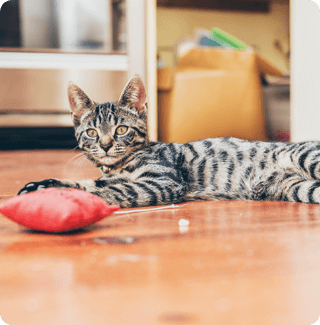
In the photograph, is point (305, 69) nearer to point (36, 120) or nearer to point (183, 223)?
point (183, 223)

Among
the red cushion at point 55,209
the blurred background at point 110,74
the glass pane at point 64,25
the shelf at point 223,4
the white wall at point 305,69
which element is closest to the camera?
the red cushion at point 55,209

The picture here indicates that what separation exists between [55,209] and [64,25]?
2882mm

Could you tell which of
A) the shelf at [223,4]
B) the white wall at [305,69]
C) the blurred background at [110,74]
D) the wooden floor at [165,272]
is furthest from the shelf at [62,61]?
the wooden floor at [165,272]

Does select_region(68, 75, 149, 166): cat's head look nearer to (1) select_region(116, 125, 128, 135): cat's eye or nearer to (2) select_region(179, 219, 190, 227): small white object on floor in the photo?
(1) select_region(116, 125, 128, 135): cat's eye

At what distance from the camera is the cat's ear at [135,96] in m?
1.25

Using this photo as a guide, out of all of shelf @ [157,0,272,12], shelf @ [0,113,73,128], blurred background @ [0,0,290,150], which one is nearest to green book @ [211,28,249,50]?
blurred background @ [0,0,290,150]

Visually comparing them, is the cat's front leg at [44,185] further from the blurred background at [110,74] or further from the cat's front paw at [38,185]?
the blurred background at [110,74]

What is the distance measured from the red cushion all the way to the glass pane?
102 inches

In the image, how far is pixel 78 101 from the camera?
130cm

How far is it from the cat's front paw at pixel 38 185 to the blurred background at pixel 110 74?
185cm

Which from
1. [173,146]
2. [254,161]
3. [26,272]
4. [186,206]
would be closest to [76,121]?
[173,146]

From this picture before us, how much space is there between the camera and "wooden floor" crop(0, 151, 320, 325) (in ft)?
1.51

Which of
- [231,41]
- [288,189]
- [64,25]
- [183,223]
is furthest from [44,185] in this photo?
[231,41]

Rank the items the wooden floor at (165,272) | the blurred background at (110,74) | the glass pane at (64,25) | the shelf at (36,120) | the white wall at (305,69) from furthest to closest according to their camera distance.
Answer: the shelf at (36,120) < the glass pane at (64,25) < the blurred background at (110,74) < the white wall at (305,69) < the wooden floor at (165,272)
